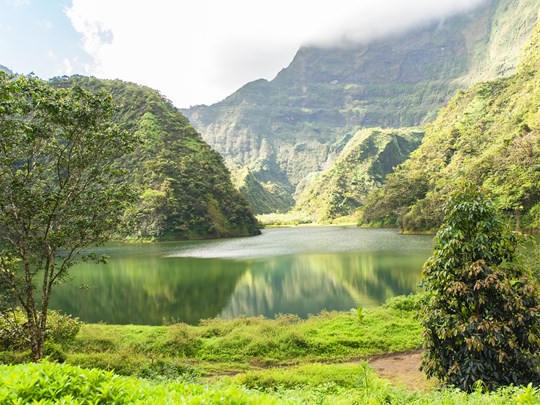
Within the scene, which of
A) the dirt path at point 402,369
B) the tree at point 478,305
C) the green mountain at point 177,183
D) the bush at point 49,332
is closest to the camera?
the tree at point 478,305

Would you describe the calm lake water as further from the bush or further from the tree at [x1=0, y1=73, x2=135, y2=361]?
the tree at [x1=0, y1=73, x2=135, y2=361]

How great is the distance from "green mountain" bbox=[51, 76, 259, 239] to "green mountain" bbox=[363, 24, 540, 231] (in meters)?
43.6

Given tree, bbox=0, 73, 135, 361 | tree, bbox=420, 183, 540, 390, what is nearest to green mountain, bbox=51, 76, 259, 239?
tree, bbox=0, 73, 135, 361

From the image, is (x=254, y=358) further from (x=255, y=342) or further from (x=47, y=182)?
(x=47, y=182)

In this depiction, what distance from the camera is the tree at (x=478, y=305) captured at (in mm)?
8055

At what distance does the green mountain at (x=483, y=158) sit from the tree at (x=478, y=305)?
5216 cm

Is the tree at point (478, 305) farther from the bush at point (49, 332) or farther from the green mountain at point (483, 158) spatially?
the green mountain at point (483, 158)

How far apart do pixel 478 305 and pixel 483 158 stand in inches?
3500

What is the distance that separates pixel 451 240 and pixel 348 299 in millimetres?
19921

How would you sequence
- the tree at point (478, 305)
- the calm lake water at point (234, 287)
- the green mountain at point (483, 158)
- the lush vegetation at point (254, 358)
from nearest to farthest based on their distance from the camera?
the lush vegetation at point (254, 358)
the tree at point (478, 305)
the calm lake water at point (234, 287)
the green mountain at point (483, 158)

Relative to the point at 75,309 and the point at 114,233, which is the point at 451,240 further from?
the point at 75,309

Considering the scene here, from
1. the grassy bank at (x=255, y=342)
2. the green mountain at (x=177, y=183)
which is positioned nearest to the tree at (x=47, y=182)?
the grassy bank at (x=255, y=342)

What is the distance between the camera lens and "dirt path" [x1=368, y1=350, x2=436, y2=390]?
11.9 metres

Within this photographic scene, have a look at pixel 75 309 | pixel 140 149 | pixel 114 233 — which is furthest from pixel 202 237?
pixel 114 233
